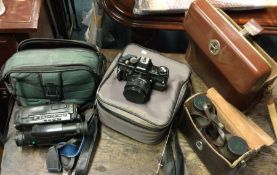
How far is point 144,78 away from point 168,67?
0.40 feet

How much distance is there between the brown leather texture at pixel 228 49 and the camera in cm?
73

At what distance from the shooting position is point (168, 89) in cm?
86

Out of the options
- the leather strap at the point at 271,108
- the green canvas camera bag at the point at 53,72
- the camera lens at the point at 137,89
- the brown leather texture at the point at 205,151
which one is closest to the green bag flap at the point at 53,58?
the green canvas camera bag at the point at 53,72

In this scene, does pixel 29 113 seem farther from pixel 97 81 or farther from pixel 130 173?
pixel 130 173

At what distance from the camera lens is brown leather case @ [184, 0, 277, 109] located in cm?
19

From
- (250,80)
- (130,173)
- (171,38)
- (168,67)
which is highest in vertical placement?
(250,80)

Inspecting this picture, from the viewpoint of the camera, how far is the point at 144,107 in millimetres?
825

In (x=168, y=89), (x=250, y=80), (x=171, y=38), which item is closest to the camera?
(x=250, y=80)

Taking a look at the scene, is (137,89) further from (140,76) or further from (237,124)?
(237,124)

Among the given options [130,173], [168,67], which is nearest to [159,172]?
[130,173]

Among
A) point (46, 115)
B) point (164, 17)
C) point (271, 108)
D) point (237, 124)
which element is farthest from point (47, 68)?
point (271, 108)

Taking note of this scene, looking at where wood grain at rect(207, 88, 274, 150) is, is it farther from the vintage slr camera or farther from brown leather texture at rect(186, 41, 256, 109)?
the vintage slr camera

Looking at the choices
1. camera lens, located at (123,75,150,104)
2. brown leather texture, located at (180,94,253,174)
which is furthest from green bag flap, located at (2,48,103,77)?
brown leather texture, located at (180,94,253,174)

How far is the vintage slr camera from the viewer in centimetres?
81
